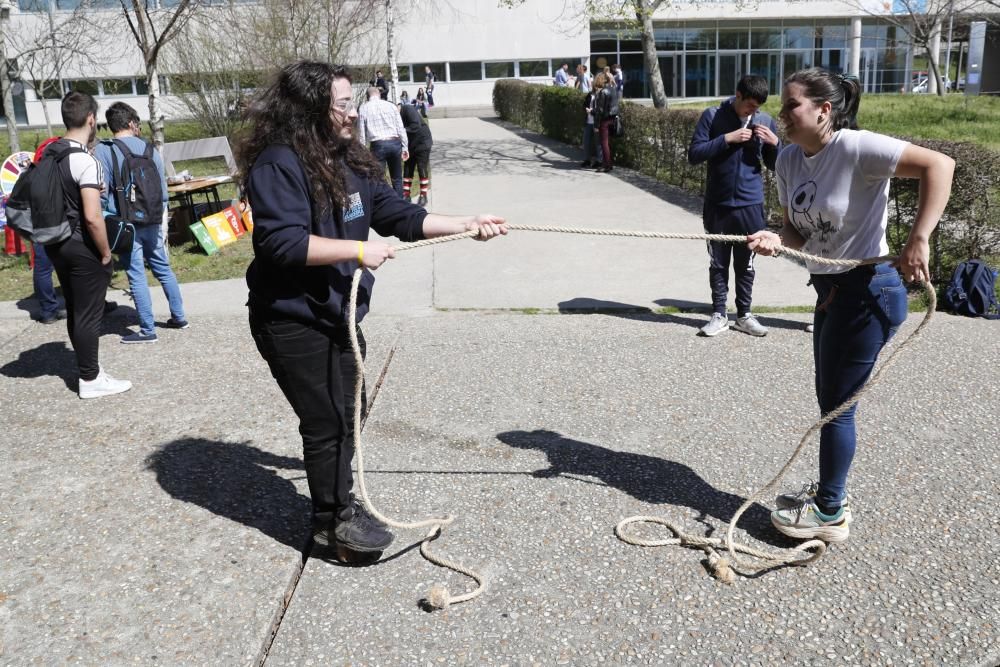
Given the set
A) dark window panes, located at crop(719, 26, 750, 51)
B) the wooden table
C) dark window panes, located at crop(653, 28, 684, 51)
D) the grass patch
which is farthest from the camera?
dark window panes, located at crop(719, 26, 750, 51)

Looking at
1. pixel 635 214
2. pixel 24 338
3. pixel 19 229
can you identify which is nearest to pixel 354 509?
pixel 19 229

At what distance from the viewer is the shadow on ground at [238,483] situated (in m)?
3.55

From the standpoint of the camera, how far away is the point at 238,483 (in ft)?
12.8

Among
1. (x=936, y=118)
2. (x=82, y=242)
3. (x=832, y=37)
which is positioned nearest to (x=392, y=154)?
(x=82, y=242)


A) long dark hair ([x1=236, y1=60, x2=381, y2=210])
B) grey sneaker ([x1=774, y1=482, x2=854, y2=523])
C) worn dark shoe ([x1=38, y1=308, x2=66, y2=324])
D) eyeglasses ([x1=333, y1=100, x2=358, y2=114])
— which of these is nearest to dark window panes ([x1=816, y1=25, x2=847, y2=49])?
worn dark shoe ([x1=38, y1=308, x2=66, y2=324])

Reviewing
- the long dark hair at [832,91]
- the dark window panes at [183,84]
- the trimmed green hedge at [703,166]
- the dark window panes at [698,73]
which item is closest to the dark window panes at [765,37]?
the dark window panes at [698,73]

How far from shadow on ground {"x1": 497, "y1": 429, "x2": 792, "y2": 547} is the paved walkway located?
0.6 inches

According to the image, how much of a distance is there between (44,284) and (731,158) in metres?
5.38

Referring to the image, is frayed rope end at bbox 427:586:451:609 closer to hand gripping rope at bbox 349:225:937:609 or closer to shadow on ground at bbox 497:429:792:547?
hand gripping rope at bbox 349:225:937:609

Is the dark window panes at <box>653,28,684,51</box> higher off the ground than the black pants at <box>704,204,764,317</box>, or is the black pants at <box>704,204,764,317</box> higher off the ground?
the dark window panes at <box>653,28,684,51</box>

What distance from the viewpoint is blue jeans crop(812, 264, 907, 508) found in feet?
9.62

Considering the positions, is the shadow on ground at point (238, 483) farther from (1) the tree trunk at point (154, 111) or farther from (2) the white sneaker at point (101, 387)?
(1) the tree trunk at point (154, 111)

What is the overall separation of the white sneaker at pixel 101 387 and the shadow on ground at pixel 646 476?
2457 millimetres

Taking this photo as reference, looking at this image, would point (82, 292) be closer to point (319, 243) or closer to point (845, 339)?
point (319, 243)
